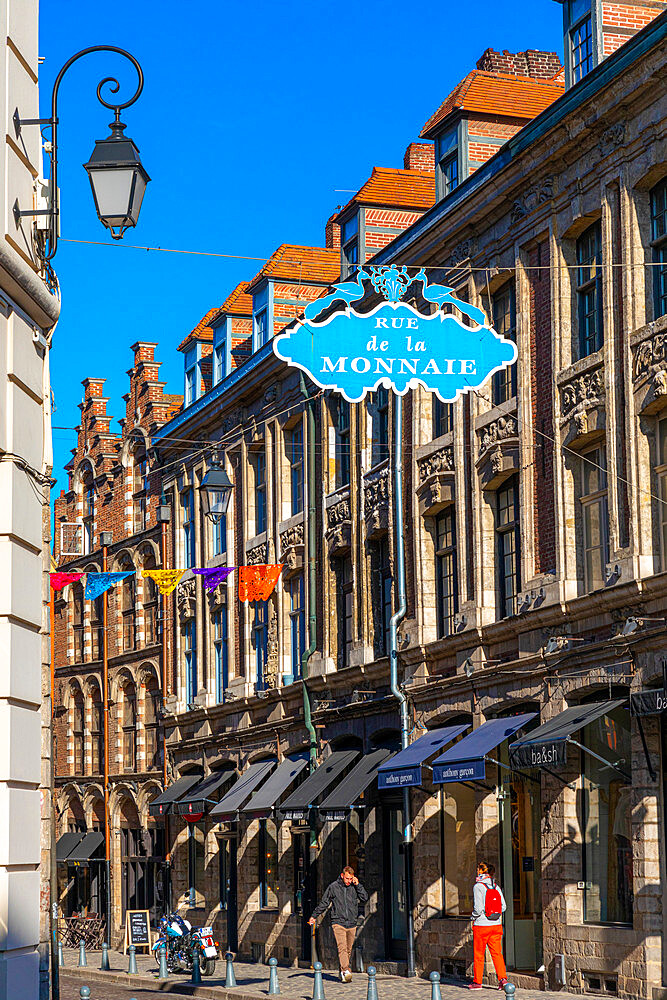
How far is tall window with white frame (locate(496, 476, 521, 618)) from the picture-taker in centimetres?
2466

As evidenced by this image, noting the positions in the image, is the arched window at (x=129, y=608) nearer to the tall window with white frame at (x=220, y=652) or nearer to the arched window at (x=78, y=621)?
the arched window at (x=78, y=621)

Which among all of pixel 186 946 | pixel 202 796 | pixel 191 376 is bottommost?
pixel 186 946

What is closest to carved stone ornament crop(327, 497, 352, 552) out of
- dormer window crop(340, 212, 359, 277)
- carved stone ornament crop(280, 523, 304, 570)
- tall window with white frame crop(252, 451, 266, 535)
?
carved stone ornament crop(280, 523, 304, 570)

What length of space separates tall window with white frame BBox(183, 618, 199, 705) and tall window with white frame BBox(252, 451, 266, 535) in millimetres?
5019

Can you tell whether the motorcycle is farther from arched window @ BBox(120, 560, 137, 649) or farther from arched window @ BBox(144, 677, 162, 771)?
arched window @ BBox(120, 560, 137, 649)

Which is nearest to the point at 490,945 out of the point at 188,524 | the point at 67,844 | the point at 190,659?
the point at 190,659

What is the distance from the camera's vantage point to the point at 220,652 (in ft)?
131

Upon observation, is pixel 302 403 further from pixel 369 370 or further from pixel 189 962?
pixel 369 370

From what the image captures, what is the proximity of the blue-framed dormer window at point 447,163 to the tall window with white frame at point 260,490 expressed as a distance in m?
10.6

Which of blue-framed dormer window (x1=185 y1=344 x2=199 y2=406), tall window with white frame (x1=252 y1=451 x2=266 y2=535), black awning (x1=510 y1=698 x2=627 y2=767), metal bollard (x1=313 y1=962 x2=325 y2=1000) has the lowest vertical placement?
metal bollard (x1=313 y1=962 x2=325 y2=1000)

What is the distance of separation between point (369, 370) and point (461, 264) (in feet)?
31.7

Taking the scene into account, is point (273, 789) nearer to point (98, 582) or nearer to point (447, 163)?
point (98, 582)

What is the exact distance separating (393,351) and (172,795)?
24.7 m

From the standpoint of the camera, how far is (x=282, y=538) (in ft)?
116
